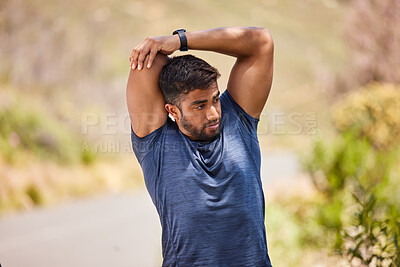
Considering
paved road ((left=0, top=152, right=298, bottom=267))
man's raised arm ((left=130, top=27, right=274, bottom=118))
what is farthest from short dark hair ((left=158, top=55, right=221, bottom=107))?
→ paved road ((left=0, top=152, right=298, bottom=267))

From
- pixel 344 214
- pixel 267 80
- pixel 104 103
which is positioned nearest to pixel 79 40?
pixel 104 103

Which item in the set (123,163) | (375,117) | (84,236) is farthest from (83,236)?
(123,163)

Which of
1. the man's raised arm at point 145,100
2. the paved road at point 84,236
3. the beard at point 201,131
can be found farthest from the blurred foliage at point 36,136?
the beard at point 201,131

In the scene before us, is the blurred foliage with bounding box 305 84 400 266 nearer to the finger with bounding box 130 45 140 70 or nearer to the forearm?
the forearm

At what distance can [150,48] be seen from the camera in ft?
7.27

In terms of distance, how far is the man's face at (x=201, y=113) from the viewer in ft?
7.09

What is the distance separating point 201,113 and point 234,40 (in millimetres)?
408

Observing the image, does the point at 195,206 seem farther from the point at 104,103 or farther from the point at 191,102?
the point at 104,103

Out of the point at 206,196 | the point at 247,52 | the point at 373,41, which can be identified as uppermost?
the point at 373,41

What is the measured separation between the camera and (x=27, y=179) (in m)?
8.62

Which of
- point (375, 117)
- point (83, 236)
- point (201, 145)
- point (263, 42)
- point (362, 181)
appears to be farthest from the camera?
point (375, 117)

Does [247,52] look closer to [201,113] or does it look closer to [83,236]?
[201,113]

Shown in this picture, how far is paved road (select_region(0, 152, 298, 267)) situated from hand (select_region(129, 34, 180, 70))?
10.8ft

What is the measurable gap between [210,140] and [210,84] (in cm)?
26
